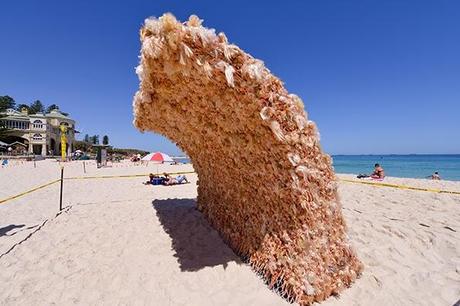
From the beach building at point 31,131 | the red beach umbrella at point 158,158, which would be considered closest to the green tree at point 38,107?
the beach building at point 31,131

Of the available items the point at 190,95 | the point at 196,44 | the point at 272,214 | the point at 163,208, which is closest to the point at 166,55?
the point at 196,44

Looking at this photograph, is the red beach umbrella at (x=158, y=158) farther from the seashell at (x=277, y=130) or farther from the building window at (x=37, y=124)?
the building window at (x=37, y=124)

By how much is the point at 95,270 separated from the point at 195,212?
3466mm

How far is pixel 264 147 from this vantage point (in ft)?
12.3

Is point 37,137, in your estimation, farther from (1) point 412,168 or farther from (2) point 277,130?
(1) point 412,168

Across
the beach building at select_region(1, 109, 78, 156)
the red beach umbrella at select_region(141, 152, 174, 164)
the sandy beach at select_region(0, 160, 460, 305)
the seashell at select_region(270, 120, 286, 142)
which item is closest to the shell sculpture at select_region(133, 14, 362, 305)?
the seashell at select_region(270, 120, 286, 142)

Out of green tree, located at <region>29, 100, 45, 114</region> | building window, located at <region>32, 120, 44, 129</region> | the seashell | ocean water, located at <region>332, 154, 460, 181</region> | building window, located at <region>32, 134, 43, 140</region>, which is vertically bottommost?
ocean water, located at <region>332, 154, 460, 181</region>

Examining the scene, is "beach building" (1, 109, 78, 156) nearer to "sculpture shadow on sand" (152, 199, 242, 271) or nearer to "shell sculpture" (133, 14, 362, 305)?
"sculpture shadow on sand" (152, 199, 242, 271)

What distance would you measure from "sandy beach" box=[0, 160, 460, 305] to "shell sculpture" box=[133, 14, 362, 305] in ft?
1.38

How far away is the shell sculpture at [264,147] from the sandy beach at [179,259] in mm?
422

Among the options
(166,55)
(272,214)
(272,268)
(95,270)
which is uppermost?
(166,55)

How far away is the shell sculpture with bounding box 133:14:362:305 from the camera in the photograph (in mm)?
3264

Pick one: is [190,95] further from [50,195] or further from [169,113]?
[50,195]

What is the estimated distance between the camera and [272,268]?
3922mm
